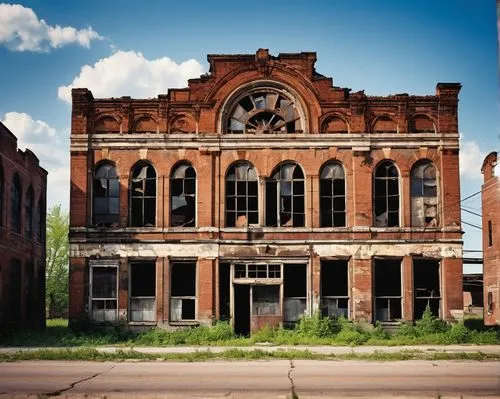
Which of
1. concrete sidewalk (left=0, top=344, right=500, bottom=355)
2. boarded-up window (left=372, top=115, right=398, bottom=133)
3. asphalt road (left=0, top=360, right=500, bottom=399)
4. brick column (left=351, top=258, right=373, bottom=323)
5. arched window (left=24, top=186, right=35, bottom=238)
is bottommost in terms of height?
concrete sidewalk (left=0, top=344, right=500, bottom=355)

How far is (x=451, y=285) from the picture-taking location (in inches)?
1102

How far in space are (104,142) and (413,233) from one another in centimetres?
1320

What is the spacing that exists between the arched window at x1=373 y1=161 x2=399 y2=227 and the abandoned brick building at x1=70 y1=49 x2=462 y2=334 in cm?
4

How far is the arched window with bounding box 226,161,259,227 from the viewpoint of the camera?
28.6m

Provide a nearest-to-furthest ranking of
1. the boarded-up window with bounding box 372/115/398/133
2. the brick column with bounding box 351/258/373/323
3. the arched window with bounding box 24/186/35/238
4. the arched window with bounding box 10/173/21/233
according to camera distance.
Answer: the brick column with bounding box 351/258/373/323 < the boarded-up window with bounding box 372/115/398/133 < the arched window with bounding box 10/173/21/233 < the arched window with bounding box 24/186/35/238

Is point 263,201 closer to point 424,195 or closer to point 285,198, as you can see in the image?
point 285,198

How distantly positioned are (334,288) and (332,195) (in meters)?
3.80

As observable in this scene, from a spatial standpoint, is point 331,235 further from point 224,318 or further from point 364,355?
point 364,355

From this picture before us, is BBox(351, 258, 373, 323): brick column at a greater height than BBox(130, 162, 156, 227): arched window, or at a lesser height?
lesser

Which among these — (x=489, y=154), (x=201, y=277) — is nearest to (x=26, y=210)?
(x=201, y=277)

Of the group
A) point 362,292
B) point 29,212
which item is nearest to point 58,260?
point 29,212

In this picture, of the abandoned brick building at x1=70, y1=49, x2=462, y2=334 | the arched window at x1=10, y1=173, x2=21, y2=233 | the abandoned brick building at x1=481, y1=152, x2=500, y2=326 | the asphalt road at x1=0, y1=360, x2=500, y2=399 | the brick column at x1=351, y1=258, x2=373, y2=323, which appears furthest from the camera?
the abandoned brick building at x1=481, y1=152, x2=500, y2=326

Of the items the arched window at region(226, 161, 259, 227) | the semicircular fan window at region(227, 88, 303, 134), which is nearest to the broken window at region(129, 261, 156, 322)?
the arched window at region(226, 161, 259, 227)

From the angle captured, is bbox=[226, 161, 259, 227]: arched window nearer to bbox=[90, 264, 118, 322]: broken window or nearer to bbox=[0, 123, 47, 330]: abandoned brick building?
bbox=[90, 264, 118, 322]: broken window
